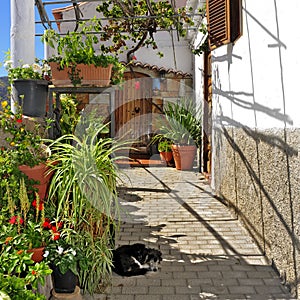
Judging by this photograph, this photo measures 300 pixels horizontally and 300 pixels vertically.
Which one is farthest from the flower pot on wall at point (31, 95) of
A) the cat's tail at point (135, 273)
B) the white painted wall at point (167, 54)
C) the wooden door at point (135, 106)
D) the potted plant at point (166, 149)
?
the white painted wall at point (167, 54)

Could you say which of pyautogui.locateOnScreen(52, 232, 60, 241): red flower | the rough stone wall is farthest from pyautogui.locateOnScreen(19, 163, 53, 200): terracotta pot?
the rough stone wall

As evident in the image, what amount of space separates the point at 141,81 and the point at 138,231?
19.4 feet

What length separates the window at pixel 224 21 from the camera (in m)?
4.20

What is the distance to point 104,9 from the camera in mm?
6090

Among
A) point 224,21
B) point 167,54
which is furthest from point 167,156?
point 224,21

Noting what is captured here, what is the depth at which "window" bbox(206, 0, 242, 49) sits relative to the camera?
13.8 feet

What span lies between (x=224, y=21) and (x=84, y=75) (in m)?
1.98

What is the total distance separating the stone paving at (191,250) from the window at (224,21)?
2058 millimetres

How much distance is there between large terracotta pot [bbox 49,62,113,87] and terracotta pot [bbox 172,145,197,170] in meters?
4.10

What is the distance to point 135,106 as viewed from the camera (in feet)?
30.8

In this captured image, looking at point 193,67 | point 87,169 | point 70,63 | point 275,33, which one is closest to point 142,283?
point 87,169

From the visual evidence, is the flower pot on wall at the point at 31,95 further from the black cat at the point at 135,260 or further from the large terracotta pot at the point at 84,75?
the black cat at the point at 135,260

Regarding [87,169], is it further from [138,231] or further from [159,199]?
[159,199]

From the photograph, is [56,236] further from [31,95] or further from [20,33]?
[20,33]
